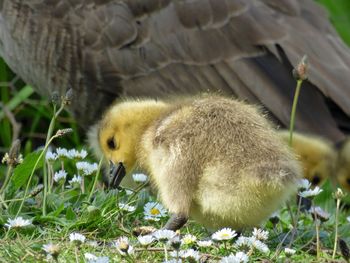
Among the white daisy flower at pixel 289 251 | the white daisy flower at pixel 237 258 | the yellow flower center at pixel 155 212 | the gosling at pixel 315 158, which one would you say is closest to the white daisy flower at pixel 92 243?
the yellow flower center at pixel 155 212

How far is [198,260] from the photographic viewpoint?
3.17 m

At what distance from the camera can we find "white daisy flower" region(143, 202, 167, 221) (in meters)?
3.73

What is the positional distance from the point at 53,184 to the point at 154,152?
2.59ft

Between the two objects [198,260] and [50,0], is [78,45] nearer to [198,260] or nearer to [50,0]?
[50,0]

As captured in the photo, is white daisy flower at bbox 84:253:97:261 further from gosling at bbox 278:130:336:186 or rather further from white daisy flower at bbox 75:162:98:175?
gosling at bbox 278:130:336:186

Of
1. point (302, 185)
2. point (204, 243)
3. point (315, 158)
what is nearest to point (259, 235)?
point (204, 243)

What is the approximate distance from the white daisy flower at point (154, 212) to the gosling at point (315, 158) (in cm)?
112

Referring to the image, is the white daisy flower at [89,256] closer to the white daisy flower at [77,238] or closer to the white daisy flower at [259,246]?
the white daisy flower at [77,238]

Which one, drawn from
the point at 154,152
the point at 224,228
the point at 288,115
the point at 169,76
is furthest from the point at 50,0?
the point at 224,228

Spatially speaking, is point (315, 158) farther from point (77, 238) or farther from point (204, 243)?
point (77, 238)

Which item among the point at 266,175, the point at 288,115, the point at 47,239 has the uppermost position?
the point at 266,175

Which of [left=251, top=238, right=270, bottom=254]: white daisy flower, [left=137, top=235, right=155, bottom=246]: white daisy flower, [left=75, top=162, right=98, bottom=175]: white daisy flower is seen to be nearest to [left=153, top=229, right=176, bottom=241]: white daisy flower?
[left=137, top=235, right=155, bottom=246]: white daisy flower

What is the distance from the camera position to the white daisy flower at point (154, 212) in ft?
12.2

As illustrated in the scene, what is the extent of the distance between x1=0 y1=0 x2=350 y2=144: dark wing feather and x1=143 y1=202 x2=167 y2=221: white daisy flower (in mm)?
1610
